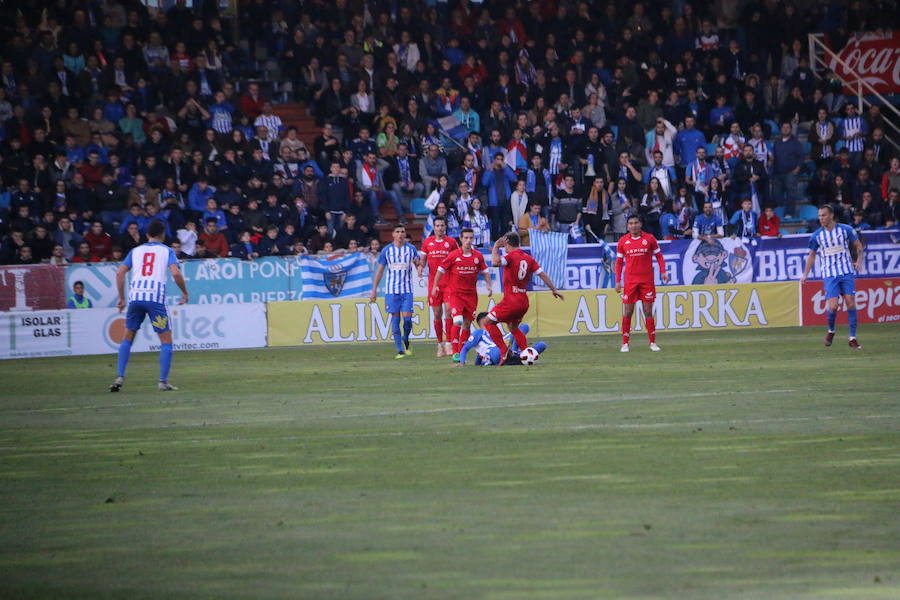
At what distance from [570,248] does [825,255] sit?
7437 mm

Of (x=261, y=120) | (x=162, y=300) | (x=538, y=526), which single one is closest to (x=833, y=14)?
(x=261, y=120)

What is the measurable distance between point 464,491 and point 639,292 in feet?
48.8

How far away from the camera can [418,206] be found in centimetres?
3094

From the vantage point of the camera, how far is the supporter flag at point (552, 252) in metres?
28.7

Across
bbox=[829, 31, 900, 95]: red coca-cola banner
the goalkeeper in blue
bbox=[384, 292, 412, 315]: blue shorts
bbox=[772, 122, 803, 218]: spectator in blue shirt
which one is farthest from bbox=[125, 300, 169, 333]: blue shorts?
bbox=[829, 31, 900, 95]: red coca-cola banner

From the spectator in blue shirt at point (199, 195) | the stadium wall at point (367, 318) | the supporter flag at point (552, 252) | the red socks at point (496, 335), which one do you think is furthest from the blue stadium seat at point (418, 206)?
the red socks at point (496, 335)

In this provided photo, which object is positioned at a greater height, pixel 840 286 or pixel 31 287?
pixel 31 287

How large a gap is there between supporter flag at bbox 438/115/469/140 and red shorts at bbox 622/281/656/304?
10382 mm

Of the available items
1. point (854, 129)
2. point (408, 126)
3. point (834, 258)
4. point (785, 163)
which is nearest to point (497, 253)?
point (834, 258)

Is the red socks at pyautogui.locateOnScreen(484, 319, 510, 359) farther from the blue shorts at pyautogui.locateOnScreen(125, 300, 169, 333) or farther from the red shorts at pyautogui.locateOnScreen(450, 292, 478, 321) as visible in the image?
the blue shorts at pyautogui.locateOnScreen(125, 300, 169, 333)

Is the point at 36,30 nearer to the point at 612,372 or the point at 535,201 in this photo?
the point at 535,201

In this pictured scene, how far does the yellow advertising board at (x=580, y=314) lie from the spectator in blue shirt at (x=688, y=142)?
407 cm

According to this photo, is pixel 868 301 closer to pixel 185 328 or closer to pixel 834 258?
pixel 834 258

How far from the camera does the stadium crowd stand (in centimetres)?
2825
